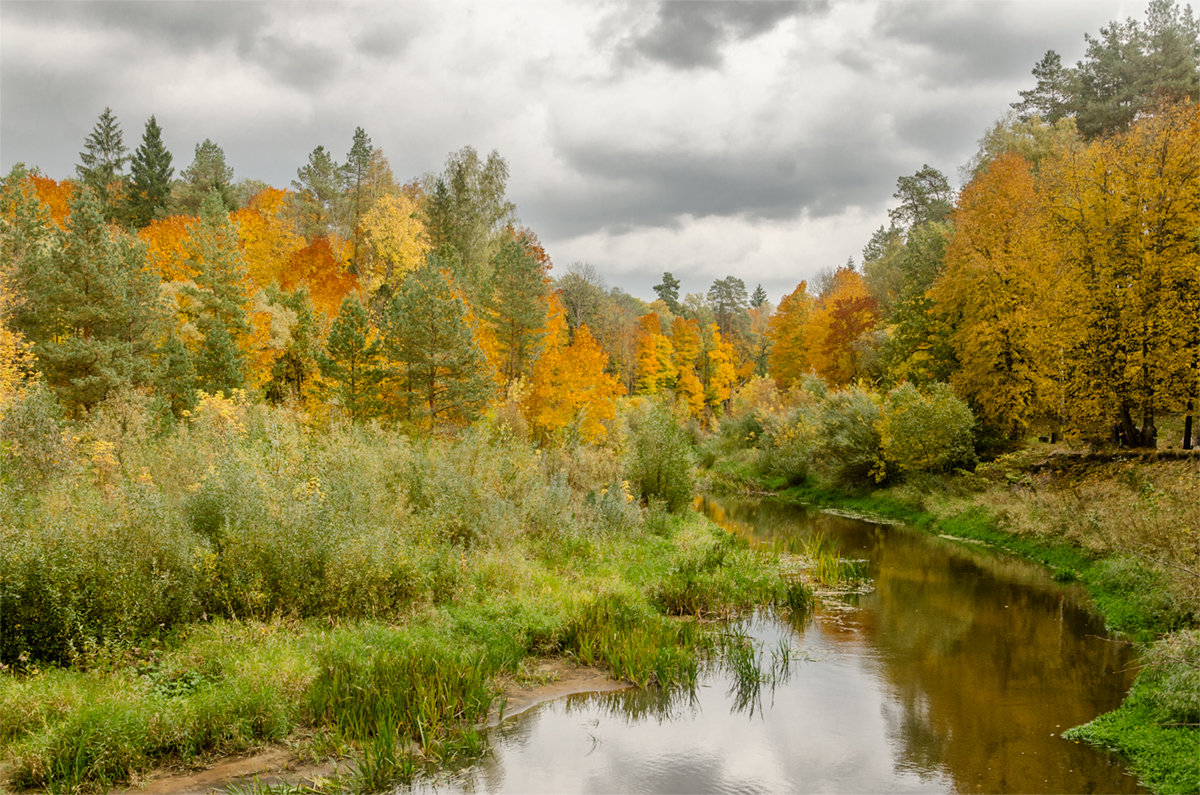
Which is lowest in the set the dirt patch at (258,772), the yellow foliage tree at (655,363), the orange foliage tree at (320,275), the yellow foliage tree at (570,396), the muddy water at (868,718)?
the muddy water at (868,718)

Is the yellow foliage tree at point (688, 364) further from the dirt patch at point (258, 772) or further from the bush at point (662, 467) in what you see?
the dirt patch at point (258, 772)

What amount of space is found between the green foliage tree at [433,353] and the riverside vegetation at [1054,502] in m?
17.6

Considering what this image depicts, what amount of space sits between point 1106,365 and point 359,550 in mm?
22152

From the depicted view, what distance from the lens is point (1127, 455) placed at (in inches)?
838

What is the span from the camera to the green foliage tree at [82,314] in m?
21.9

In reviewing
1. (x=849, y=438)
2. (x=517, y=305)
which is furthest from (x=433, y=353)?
(x=849, y=438)

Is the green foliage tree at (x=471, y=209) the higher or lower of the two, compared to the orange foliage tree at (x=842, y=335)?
higher

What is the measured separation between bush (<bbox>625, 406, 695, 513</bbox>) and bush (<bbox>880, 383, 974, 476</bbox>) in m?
10.4

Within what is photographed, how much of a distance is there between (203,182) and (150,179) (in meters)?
3.31

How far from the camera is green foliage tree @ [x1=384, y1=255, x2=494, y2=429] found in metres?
24.8

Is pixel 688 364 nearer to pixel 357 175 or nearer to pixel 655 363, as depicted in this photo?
pixel 655 363

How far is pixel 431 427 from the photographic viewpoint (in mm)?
25531

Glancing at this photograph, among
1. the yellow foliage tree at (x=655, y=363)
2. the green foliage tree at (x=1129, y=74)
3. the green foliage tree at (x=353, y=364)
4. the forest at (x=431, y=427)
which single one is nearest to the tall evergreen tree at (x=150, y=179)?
the forest at (x=431, y=427)

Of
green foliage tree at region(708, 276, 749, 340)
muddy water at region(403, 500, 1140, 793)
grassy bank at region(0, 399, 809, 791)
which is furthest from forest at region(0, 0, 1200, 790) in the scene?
green foliage tree at region(708, 276, 749, 340)
